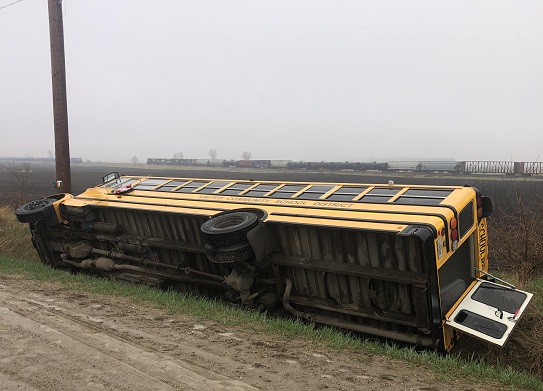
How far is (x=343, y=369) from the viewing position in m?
3.94

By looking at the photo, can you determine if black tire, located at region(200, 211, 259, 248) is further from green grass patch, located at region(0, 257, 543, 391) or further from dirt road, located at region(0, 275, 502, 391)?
dirt road, located at region(0, 275, 502, 391)

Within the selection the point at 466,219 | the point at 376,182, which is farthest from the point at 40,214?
the point at 376,182

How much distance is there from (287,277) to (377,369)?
2.07m

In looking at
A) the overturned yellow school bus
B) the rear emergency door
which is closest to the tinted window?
the overturned yellow school bus

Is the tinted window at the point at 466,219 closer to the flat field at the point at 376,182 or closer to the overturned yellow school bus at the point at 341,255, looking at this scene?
the overturned yellow school bus at the point at 341,255

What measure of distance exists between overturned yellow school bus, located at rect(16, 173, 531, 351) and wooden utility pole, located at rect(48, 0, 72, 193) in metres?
4.70

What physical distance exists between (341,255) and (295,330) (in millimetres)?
1060

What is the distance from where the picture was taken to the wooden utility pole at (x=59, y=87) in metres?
11.1

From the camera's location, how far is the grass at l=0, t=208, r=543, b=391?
158 inches

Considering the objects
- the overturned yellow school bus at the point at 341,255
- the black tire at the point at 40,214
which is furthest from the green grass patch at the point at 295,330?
the black tire at the point at 40,214

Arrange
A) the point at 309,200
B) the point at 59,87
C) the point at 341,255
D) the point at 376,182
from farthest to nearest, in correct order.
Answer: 1. the point at 376,182
2. the point at 59,87
3. the point at 309,200
4. the point at 341,255

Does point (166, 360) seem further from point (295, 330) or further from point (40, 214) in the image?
point (40, 214)

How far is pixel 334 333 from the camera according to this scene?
5094mm

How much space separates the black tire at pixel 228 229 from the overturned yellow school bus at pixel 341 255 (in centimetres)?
1
